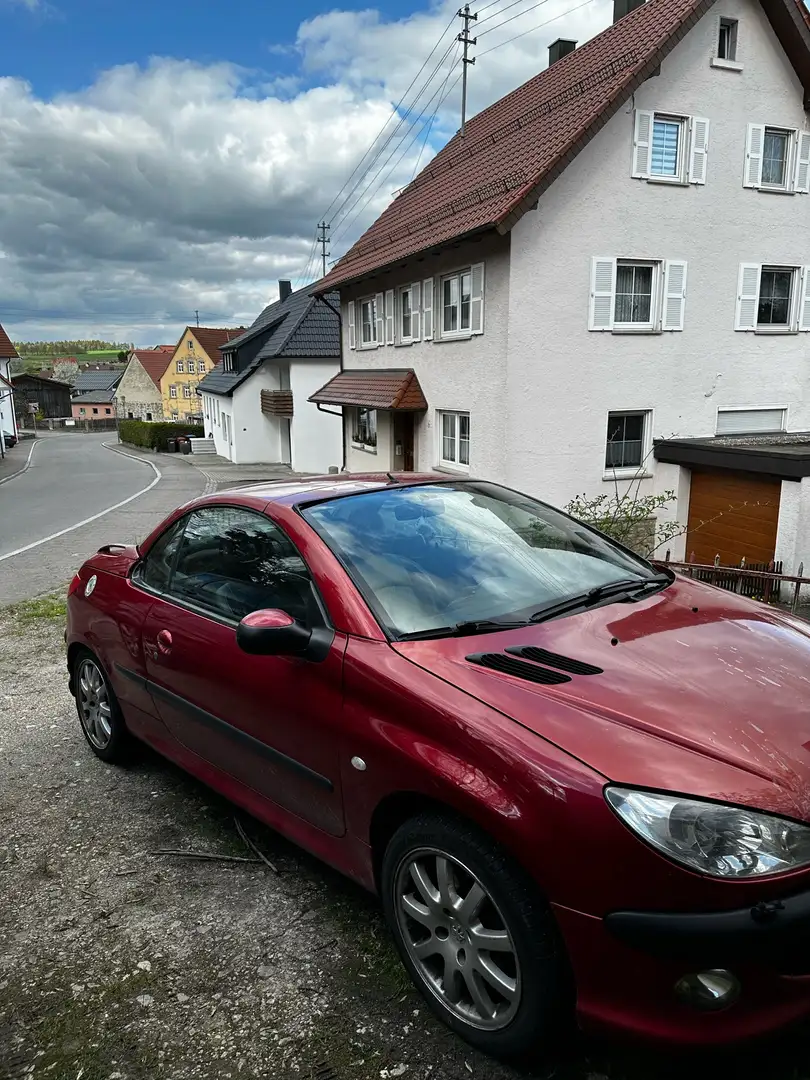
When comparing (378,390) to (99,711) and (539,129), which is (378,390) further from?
(99,711)

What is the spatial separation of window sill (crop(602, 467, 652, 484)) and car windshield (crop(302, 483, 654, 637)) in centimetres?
1203

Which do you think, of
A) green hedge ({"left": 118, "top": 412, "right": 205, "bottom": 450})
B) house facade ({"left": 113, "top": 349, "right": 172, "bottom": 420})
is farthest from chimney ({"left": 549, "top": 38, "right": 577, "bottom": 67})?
house facade ({"left": 113, "top": 349, "right": 172, "bottom": 420})

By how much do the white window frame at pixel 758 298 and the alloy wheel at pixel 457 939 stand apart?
1635 centimetres

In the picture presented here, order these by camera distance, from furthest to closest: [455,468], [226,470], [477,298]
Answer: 1. [226,470]
2. [455,468]
3. [477,298]

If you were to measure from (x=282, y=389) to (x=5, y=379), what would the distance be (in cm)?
2456

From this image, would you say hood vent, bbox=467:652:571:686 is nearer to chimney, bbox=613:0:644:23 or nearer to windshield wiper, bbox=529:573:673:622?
windshield wiper, bbox=529:573:673:622

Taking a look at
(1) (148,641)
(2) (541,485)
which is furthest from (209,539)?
(2) (541,485)

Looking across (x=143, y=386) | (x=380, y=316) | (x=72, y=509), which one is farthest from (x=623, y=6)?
(x=143, y=386)

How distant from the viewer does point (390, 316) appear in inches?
746

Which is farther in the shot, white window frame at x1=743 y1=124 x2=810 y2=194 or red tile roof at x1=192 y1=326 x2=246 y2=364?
red tile roof at x1=192 y1=326 x2=246 y2=364

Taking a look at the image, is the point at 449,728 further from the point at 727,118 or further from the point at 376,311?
the point at 376,311

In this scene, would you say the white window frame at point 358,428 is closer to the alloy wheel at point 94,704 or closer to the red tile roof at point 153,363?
the alloy wheel at point 94,704

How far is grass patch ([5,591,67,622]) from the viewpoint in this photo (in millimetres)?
7730

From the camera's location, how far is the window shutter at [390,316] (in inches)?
739
